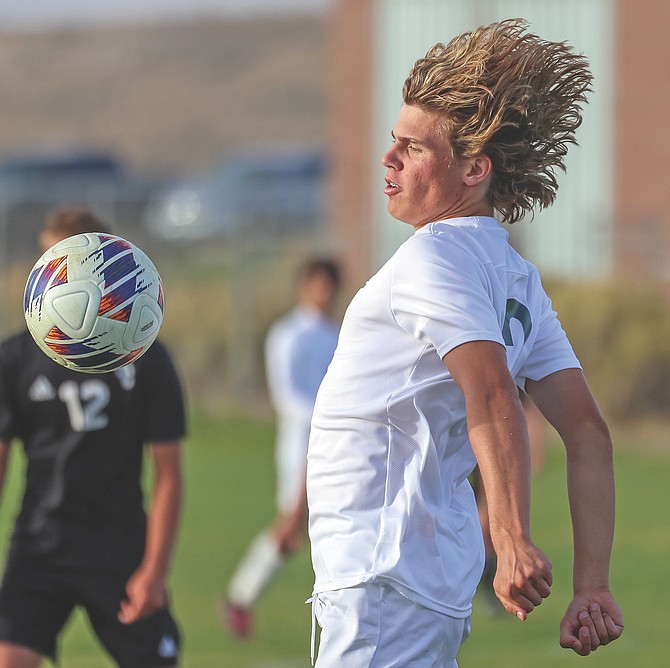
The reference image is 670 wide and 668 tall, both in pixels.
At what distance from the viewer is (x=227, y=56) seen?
91.0 meters

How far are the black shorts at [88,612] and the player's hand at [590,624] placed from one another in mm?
1929

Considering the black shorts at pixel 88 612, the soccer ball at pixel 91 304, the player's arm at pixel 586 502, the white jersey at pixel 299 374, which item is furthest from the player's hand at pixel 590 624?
the white jersey at pixel 299 374

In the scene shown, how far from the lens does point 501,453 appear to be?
115 inches

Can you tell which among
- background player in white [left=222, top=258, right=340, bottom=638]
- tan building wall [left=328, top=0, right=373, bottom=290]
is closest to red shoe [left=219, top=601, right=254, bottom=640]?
background player in white [left=222, top=258, right=340, bottom=638]

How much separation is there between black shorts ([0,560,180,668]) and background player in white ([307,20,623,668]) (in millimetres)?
1503

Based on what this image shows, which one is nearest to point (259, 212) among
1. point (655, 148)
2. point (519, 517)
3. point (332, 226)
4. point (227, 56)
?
point (332, 226)

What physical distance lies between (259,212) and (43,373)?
2412 cm

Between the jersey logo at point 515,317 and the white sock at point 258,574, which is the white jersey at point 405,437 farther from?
the white sock at point 258,574

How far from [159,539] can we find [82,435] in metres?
0.43

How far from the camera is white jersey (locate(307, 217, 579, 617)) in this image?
3.14 meters

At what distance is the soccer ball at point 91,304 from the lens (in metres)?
3.74

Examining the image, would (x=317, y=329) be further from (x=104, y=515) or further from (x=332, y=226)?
(x=332, y=226)

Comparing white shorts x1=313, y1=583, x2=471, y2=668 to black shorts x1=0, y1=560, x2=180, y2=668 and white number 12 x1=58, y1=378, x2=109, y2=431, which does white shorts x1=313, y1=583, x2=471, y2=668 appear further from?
white number 12 x1=58, y1=378, x2=109, y2=431

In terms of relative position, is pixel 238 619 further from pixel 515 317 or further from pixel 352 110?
pixel 352 110
